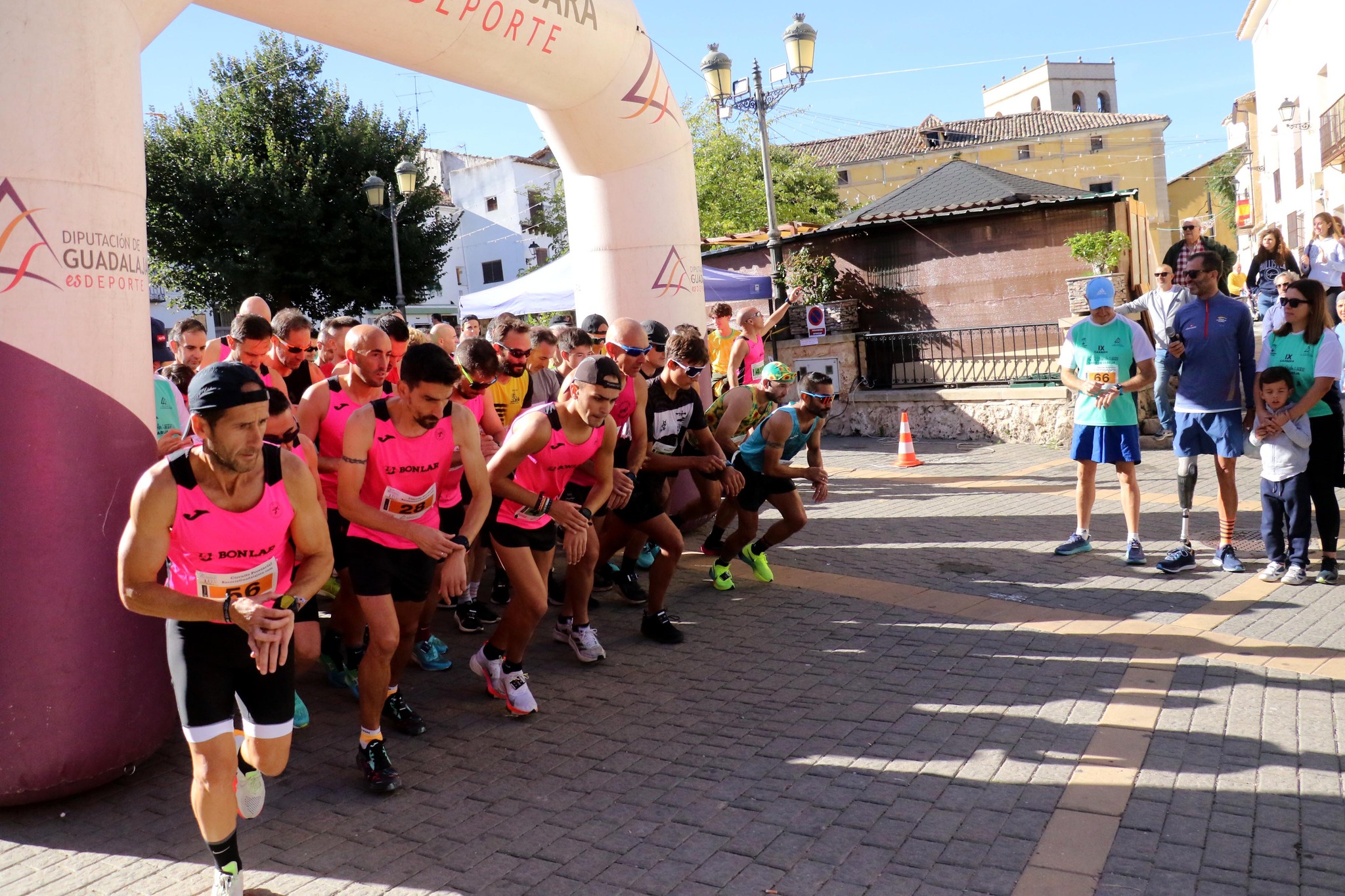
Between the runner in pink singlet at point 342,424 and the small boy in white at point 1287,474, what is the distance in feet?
18.3

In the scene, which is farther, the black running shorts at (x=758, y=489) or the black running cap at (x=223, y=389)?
the black running shorts at (x=758, y=489)

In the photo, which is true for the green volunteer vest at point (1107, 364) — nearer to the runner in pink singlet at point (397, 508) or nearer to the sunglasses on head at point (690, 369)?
the sunglasses on head at point (690, 369)

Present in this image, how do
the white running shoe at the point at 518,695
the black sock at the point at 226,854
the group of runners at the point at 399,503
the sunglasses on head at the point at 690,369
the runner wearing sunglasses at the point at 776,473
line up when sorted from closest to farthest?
the group of runners at the point at 399,503 < the black sock at the point at 226,854 < the white running shoe at the point at 518,695 < the sunglasses on head at the point at 690,369 < the runner wearing sunglasses at the point at 776,473

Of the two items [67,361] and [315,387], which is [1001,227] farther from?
[67,361]

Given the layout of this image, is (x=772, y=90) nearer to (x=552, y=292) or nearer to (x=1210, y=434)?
(x=552, y=292)

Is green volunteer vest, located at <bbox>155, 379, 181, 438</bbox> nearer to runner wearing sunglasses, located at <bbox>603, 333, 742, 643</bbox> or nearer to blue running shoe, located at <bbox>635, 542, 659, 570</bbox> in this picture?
runner wearing sunglasses, located at <bbox>603, 333, 742, 643</bbox>

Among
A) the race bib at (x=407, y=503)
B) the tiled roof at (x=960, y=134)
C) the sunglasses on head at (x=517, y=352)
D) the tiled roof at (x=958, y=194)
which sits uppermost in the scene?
the tiled roof at (x=960, y=134)

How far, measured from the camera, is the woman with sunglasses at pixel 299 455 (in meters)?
4.59

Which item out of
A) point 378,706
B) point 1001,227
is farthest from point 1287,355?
point 1001,227

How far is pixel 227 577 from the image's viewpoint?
3.38 metres

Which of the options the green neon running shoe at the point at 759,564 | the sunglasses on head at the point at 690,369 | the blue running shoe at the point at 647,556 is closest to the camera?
the sunglasses on head at the point at 690,369

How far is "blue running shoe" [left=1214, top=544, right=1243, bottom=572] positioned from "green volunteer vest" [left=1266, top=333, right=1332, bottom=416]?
111 cm

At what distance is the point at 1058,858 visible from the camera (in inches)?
138

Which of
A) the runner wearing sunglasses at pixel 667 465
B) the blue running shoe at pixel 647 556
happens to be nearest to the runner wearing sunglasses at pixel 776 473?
the runner wearing sunglasses at pixel 667 465
